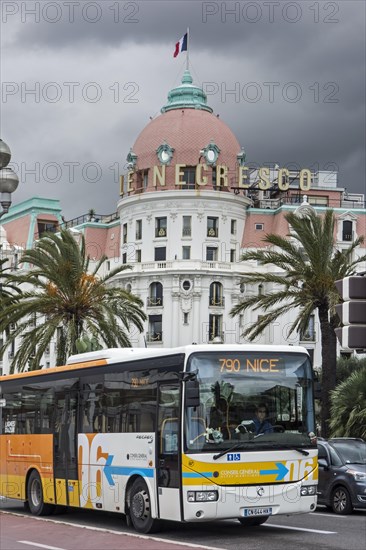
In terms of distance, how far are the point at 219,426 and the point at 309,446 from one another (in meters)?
1.67

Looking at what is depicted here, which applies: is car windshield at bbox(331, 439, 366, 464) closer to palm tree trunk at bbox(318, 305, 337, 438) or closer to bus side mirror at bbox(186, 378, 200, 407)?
bus side mirror at bbox(186, 378, 200, 407)

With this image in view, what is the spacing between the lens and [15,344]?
91562mm

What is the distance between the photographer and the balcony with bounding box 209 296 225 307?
78562mm

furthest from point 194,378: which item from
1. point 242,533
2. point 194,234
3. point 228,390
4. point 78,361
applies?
point 194,234

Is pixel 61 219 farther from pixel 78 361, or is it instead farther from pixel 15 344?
pixel 78 361

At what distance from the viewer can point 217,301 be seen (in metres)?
78.8

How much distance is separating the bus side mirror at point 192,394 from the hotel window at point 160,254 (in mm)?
63556

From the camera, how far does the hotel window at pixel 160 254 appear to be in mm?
78812

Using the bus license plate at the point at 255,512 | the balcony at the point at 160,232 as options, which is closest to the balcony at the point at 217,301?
the balcony at the point at 160,232

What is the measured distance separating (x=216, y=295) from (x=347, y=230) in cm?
1214

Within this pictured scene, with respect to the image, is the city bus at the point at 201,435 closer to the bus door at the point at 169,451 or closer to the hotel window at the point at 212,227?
the bus door at the point at 169,451

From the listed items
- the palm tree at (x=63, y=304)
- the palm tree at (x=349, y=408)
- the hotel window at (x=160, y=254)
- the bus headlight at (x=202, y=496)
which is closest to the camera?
the bus headlight at (x=202, y=496)

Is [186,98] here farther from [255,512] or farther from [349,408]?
[255,512]

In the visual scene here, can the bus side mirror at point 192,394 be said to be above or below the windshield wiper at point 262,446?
above
